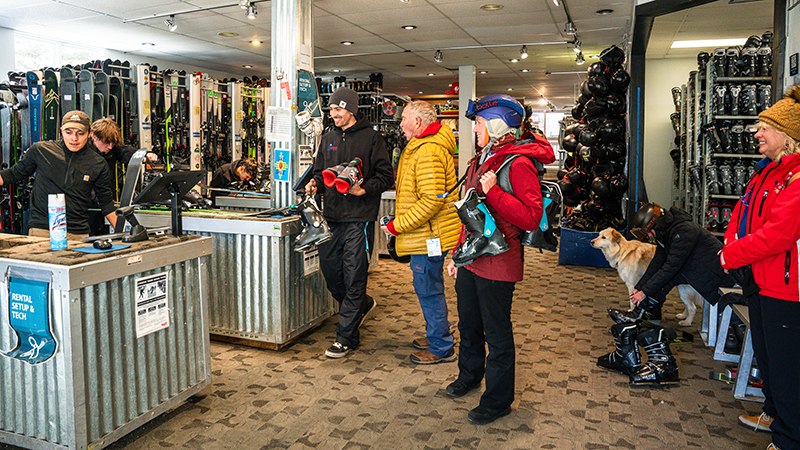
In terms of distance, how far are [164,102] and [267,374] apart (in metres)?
6.03

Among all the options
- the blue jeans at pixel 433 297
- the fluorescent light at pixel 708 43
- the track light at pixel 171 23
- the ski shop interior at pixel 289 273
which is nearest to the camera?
the ski shop interior at pixel 289 273

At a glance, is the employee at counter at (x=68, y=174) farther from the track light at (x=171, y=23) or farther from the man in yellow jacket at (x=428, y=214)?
the track light at (x=171, y=23)

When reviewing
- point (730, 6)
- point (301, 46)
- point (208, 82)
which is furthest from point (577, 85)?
point (301, 46)

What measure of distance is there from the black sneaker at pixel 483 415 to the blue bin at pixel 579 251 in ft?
14.7

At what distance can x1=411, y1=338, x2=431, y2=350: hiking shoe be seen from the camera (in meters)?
3.90

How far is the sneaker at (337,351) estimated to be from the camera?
3.73 meters

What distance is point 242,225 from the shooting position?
377 centimetres

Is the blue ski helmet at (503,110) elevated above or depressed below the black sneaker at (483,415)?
above

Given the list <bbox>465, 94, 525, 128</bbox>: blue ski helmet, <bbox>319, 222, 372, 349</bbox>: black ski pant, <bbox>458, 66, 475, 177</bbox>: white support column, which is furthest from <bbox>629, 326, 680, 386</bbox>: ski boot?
<bbox>458, 66, 475, 177</bbox>: white support column

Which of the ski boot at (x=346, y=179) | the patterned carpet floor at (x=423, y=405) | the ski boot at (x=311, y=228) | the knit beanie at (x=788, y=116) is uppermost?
the knit beanie at (x=788, y=116)

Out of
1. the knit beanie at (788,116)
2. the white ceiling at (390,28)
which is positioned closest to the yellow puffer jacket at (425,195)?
the knit beanie at (788,116)

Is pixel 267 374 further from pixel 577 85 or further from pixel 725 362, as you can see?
pixel 577 85

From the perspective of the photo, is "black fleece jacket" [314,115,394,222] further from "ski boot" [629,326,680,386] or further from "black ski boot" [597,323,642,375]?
"ski boot" [629,326,680,386]

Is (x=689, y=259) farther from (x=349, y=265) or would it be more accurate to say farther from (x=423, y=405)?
(x=349, y=265)
